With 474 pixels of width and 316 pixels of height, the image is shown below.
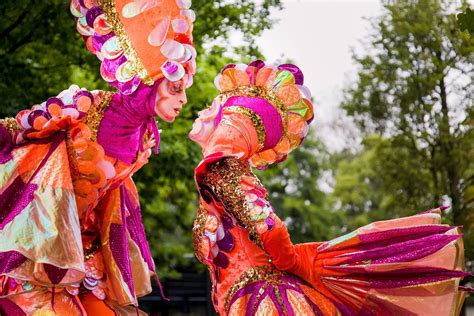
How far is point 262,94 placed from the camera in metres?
6.25

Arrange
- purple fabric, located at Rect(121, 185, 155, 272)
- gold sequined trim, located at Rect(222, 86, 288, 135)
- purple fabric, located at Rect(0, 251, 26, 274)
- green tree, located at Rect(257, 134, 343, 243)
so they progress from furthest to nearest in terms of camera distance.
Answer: green tree, located at Rect(257, 134, 343, 243)
purple fabric, located at Rect(121, 185, 155, 272)
gold sequined trim, located at Rect(222, 86, 288, 135)
purple fabric, located at Rect(0, 251, 26, 274)

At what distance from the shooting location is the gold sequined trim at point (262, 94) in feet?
20.4

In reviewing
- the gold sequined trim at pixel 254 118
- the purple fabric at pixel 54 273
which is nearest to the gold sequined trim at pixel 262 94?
the gold sequined trim at pixel 254 118

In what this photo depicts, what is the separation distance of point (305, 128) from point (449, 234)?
1110mm

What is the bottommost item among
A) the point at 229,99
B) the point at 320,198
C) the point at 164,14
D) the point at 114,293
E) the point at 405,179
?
the point at 320,198

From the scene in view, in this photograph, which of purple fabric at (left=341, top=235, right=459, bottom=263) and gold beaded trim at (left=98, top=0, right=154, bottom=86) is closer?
gold beaded trim at (left=98, top=0, right=154, bottom=86)

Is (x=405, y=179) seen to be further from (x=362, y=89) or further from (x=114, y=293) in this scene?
(x=114, y=293)

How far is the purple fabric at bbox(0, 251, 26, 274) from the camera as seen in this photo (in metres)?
5.46

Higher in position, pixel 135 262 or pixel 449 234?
pixel 135 262

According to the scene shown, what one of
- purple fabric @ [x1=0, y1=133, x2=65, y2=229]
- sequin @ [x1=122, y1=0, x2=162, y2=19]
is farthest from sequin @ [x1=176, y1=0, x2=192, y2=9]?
purple fabric @ [x1=0, y1=133, x2=65, y2=229]

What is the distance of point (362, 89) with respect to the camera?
13.4 metres

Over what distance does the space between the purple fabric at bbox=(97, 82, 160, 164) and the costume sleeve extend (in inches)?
18.1

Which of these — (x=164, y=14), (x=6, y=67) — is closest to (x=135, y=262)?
(x=164, y=14)

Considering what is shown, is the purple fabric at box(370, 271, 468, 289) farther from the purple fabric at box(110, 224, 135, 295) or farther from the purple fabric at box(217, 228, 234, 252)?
the purple fabric at box(110, 224, 135, 295)
